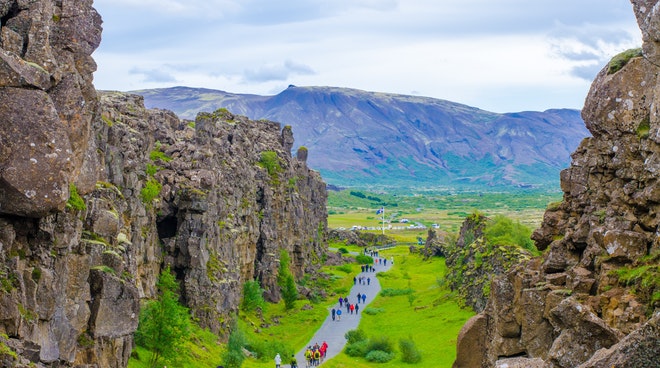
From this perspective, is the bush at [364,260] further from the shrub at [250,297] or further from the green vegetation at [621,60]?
the green vegetation at [621,60]

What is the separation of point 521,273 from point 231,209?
61780 millimetres

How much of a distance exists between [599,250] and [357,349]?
56666 millimetres

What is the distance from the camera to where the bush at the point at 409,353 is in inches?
3083

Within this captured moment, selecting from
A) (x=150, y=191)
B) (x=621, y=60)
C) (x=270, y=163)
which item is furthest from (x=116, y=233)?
(x=270, y=163)

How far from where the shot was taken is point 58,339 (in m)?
33.7

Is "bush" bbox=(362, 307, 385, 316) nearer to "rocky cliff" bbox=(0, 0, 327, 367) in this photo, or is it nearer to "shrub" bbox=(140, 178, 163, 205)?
"rocky cliff" bbox=(0, 0, 327, 367)

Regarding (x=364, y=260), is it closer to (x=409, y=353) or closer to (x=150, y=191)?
(x=409, y=353)

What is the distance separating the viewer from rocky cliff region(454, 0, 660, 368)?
78.4 feet

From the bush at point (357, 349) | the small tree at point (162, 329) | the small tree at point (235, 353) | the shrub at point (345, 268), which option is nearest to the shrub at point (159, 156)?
the small tree at point (162, 329)

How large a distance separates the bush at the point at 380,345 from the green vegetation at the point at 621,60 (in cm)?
5799

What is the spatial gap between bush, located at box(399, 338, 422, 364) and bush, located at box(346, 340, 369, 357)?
13.5 feet

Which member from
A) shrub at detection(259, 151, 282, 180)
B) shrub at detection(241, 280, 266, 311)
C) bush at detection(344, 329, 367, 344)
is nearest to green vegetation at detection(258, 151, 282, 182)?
shrub at detection(259, 151, 282, 180)

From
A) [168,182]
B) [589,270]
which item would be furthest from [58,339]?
[168,182]

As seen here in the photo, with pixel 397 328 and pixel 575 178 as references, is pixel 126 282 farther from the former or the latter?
pixel 397 328
